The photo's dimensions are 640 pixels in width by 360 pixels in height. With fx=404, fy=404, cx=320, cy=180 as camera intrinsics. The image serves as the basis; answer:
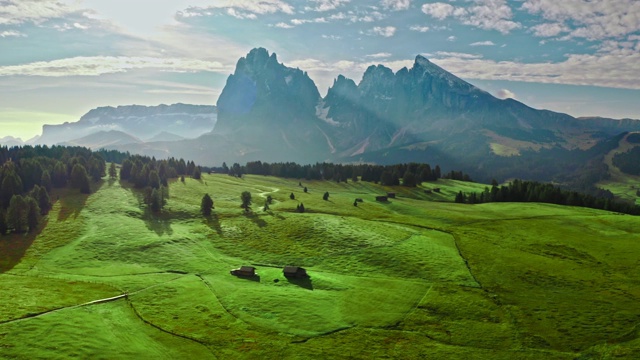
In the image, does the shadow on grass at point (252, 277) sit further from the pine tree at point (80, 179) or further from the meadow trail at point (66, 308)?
the pine tree at point (80, 179)

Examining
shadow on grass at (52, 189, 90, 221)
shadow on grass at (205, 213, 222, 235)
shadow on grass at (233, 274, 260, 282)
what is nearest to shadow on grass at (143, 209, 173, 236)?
shadow on grass at (205, 213, 222, 235)

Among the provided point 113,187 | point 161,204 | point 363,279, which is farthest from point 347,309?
point 113,187

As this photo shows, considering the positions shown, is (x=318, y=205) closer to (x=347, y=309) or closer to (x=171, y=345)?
(x=347, y=309)

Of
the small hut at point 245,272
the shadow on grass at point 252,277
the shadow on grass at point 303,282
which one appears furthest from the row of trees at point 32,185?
the shadow on grass at point 303,282

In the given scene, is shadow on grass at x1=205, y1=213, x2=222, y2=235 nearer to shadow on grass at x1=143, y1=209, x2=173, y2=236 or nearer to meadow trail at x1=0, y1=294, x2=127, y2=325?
shadow on grass at x1=143, y1=209, x2=173, y2=236

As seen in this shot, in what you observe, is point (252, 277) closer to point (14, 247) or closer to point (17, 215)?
point (14, 247)

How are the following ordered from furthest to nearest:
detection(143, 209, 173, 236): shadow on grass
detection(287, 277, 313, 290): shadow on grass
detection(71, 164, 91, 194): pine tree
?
1. detection(71, 164, 91, 194): pine tree
2. detection(143, 209, 173, 236): shadow on grass
3. detection(287, 277, 313, 290): shadow on grass
